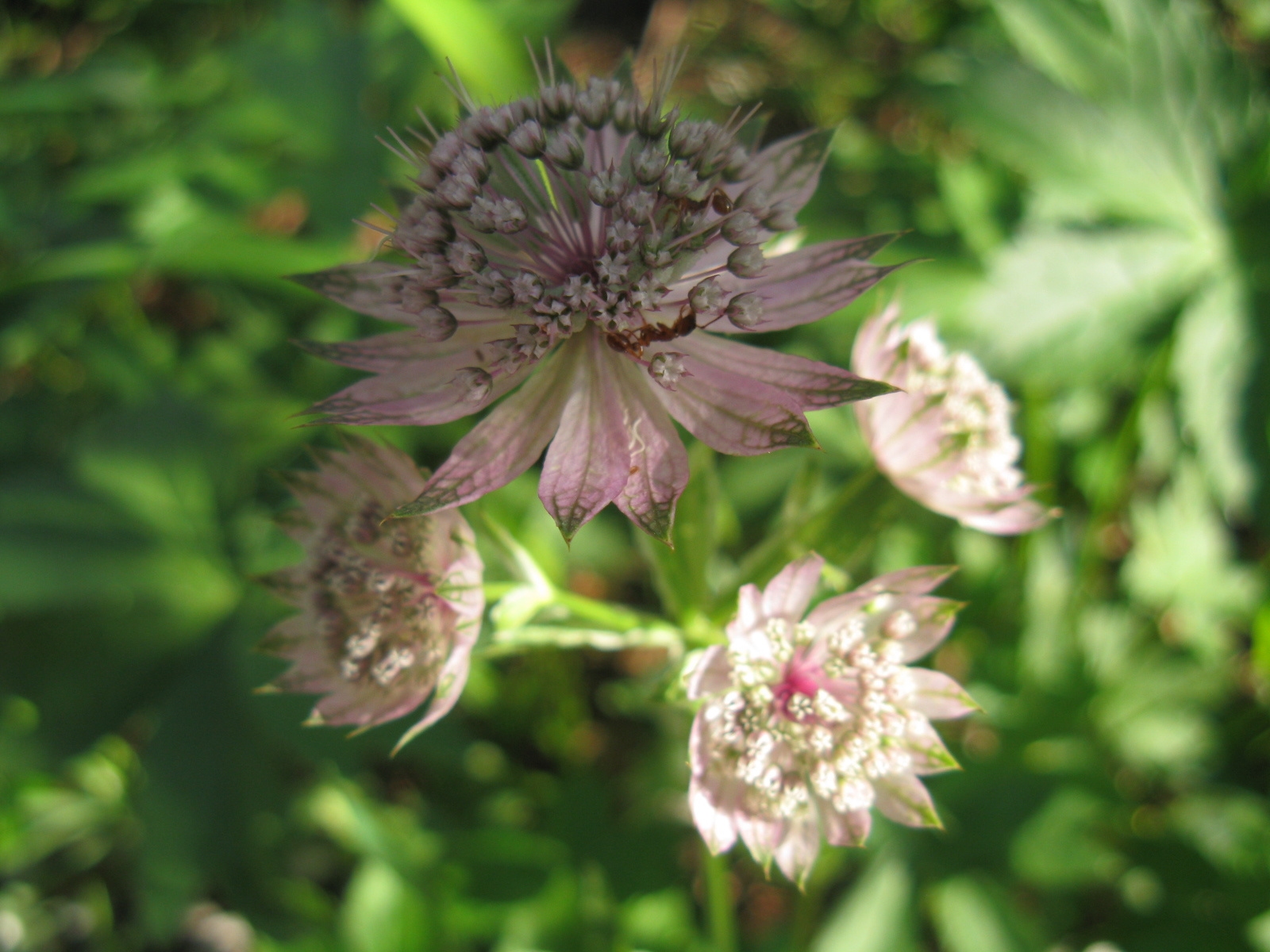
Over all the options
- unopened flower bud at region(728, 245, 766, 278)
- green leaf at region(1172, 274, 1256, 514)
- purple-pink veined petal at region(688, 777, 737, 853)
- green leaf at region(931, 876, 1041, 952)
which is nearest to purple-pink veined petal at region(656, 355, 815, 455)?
unopened flower bud at region(728, 245, 766, 278)

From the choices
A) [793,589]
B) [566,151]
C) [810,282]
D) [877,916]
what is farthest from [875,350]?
[877,916]

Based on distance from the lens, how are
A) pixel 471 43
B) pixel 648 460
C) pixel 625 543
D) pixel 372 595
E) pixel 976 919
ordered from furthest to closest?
1. pixel 625 543
2. pixel 471 43
3. pixel 976 919
4. pixel 372 595
5. pixel 648 460

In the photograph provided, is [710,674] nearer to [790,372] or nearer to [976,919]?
[790,372]

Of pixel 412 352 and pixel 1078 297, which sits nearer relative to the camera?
pixel 412 352

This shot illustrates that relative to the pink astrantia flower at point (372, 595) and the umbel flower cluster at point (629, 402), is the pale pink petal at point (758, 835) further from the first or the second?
the pink astrantia flower at point (372, 595)

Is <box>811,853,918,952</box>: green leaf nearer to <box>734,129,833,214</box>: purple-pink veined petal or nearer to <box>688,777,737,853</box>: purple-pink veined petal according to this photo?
<box>688,777,737,853</box>: purple-pink veined petal

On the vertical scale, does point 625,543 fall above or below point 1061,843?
above
